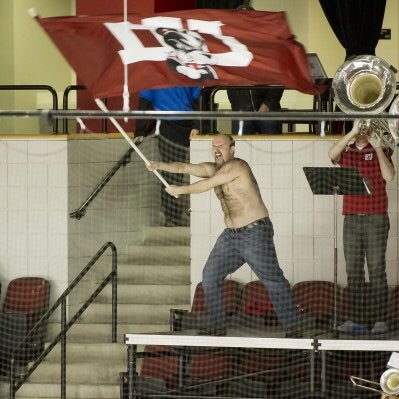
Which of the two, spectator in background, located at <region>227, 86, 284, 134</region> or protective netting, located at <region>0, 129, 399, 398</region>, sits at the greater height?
spectator in background, located at <region>227, 86, 284, 134</region>

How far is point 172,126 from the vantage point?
15.9 metres

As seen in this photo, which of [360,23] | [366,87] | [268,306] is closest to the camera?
[366,87]

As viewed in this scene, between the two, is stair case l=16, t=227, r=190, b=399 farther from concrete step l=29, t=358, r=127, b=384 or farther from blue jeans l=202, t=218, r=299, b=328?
blue jeans l=202, t=218, r=299, b=328

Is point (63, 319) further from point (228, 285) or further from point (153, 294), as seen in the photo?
point (228, 285)

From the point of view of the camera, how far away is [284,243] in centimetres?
1527

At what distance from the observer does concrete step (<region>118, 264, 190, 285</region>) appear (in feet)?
52.0

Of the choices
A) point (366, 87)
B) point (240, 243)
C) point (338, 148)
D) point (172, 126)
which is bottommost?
point (240, 243)

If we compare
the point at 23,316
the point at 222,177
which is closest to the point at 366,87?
the point at 222,177

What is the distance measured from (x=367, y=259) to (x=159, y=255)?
2.71 meters

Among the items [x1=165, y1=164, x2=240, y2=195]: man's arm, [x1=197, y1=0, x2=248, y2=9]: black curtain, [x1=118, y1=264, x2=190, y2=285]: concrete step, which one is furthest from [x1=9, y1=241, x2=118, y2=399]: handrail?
[x1=197, y1=0, x2=248, y2=9]: black curtain

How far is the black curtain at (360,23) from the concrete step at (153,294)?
3731 mm

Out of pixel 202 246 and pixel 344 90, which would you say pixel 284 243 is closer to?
pixel 202 246

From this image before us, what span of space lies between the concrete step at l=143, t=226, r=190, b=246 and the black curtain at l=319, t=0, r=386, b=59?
3120mm

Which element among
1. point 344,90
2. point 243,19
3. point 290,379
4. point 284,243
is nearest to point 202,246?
point 284,243
